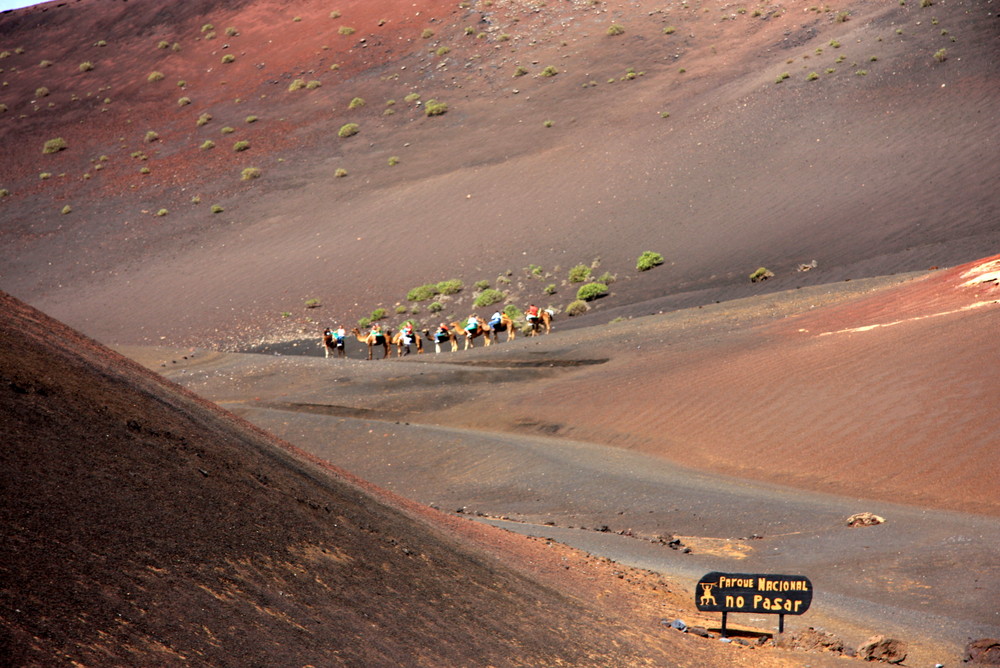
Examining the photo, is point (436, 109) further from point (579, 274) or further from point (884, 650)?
point (884, 650)

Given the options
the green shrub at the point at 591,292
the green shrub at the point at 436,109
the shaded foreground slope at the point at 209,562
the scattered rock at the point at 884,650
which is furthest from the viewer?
the green shrub at the point at 436,109

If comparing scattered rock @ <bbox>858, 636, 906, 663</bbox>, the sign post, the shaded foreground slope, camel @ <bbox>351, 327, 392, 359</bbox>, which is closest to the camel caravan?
Answer: camel @ <bbox>351, 327, 392, 359</bbox>

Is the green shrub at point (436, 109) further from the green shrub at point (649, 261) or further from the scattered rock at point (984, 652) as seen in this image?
the scattered rock at point (984, 652)

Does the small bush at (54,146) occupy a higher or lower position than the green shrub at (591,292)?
higher

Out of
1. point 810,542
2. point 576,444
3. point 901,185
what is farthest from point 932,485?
point 901,185

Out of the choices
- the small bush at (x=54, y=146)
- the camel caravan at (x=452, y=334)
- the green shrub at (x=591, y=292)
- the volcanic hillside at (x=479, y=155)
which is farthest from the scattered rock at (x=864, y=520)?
the small bush at (x=54, y=146)

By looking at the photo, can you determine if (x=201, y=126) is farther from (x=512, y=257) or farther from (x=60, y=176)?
(x=512, y=257)

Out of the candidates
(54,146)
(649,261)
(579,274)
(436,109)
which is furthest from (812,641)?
(54,146)
